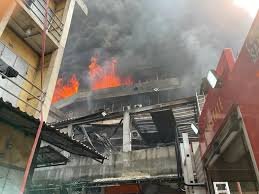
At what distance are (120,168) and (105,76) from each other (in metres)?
29.9

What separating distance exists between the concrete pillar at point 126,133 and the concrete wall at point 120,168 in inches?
53.8

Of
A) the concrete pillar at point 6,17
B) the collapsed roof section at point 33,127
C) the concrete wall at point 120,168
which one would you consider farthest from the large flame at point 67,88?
the collapsed roof section at point 33,127

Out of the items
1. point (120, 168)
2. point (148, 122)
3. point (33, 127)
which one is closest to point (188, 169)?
point (33, 127)

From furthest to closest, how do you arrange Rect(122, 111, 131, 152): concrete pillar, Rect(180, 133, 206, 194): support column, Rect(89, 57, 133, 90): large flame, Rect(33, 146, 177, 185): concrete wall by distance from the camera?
Rect(89, 57, 133, 90): large flame → Rect(122, 111, 131, 152): concrete pillar → Rect(33, 146, 177, 185): concrete wall → Rect(180, 133, 206, 194): support column

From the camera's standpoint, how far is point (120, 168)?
1540 cm

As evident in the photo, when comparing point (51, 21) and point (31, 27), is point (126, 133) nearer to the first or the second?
point (51, 21)

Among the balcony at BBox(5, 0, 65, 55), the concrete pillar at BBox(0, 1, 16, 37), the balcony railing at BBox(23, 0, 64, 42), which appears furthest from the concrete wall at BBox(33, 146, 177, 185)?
the concrete pillar at BBox(0, 1, 16, 37)

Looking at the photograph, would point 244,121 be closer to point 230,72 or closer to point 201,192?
point 230,72

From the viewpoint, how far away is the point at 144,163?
49.6ft

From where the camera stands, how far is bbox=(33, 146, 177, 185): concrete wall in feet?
48.3

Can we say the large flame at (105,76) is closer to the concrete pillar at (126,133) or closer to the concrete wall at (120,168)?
the concrete pillar at (126,133)

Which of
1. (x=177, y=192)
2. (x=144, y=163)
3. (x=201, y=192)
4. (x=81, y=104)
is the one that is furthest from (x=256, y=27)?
(x=81, y=104)

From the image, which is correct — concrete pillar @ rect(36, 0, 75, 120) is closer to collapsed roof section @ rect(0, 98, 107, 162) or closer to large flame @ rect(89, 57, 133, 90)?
collapsed roof section @ rect(0, 98, 107, 162)

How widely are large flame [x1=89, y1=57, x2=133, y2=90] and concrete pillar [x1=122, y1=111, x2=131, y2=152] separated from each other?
73.6 feet
